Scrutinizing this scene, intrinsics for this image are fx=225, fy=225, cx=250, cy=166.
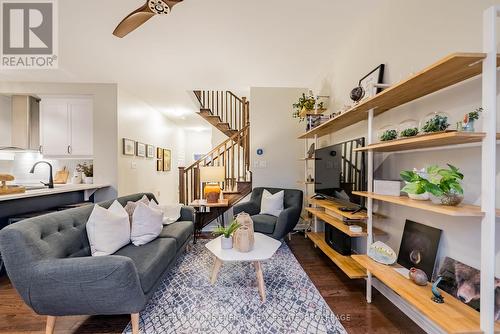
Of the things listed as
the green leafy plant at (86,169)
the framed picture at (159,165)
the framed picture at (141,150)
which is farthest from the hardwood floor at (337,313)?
the framed picture at (159,165)

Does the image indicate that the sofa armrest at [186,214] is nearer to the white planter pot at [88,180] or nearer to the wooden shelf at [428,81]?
the white planter pot at [88,180]

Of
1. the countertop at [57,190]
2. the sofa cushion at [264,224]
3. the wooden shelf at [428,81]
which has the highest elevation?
the wooden shelf at [428,81]

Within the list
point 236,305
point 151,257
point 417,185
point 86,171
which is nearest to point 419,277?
point 417,185

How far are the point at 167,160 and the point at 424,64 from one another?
5.87 metres

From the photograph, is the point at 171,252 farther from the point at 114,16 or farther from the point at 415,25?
the point at 415,25

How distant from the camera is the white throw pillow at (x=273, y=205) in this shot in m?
3.52

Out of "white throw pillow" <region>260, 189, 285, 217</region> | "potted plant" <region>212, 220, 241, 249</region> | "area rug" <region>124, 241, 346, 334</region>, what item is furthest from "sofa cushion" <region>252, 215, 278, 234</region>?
"potted plant" <region>212, 220, 241, 249</region>

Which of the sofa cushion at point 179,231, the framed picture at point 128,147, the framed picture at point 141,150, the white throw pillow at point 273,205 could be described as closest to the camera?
the sofa cushion at point 179,231

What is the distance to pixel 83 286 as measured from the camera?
1.45m

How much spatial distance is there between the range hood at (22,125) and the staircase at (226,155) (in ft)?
8.38

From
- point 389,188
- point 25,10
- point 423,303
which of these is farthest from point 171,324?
point 25,10

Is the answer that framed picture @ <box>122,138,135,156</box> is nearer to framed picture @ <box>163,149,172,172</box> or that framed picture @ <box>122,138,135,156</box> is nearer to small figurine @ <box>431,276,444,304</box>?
framed picture @ <box>163,149,172,172</box>

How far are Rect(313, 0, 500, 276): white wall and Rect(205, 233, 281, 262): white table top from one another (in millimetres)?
1097

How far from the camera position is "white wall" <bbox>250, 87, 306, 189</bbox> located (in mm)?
4219
